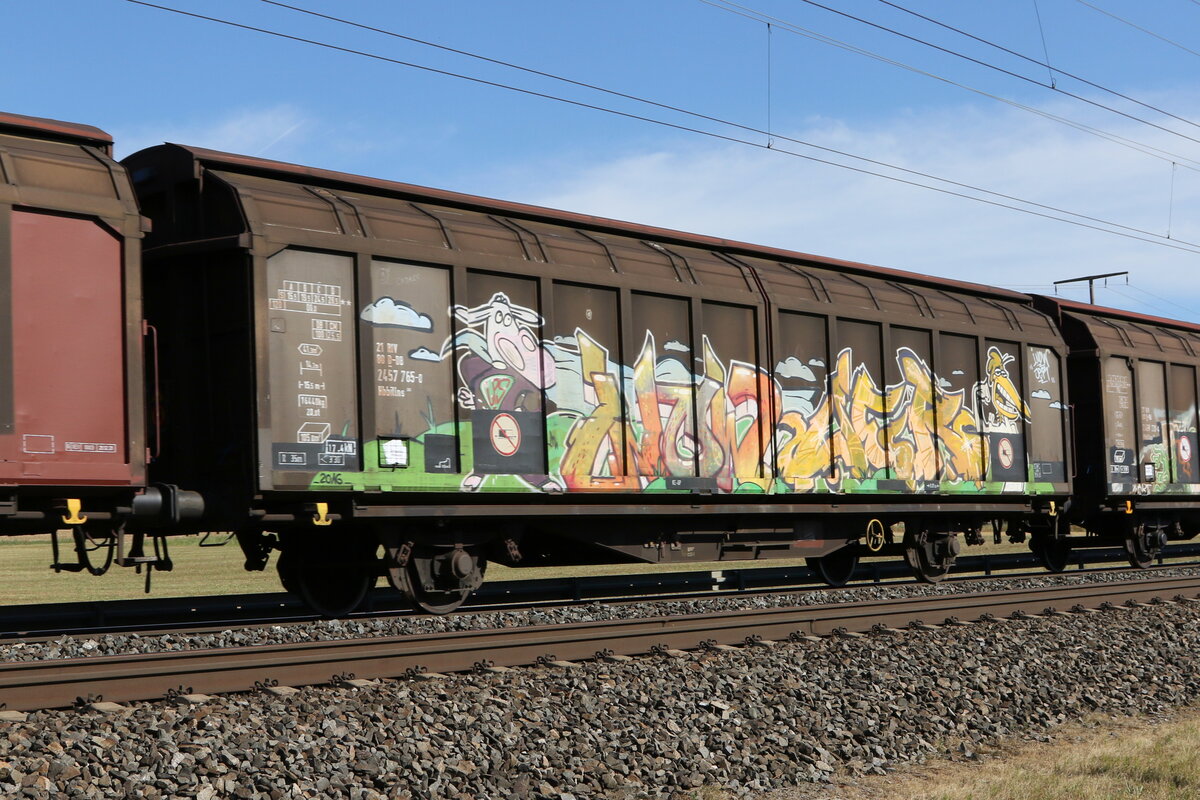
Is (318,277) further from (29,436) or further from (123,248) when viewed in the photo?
(29,436)

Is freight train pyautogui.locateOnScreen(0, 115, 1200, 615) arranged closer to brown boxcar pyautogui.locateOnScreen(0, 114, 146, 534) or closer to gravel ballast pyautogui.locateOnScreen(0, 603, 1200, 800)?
brown boxcar pyautogui.locateOnScreen(0, 114, 146, 534)

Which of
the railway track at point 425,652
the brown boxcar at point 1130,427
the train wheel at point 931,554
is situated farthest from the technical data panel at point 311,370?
the brown boxcar at point 1130,427

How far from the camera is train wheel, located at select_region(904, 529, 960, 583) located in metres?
17.1

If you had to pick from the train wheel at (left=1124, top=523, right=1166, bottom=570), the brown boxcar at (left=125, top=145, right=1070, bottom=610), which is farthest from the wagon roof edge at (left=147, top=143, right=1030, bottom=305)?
the train wheel at (left=1124, top=523, right=1166, bottom=570)

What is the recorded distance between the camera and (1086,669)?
10.0 meters

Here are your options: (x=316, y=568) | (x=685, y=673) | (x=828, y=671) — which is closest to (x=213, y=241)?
(x=316, y=568)

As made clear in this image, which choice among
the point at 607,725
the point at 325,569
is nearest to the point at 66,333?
the point at 325,569

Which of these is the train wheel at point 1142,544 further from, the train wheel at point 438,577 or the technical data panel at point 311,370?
the technical data panel at point 311,370

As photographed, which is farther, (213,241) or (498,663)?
(213,241)

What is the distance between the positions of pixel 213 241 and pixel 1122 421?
623 inches

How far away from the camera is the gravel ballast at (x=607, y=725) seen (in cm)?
614

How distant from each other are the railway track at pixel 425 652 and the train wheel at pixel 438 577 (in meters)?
1.91

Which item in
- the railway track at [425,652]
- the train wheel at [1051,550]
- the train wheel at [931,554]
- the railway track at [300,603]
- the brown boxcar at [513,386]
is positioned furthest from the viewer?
the train wheel at [1051,550]

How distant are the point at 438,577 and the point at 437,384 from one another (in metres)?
2.00
